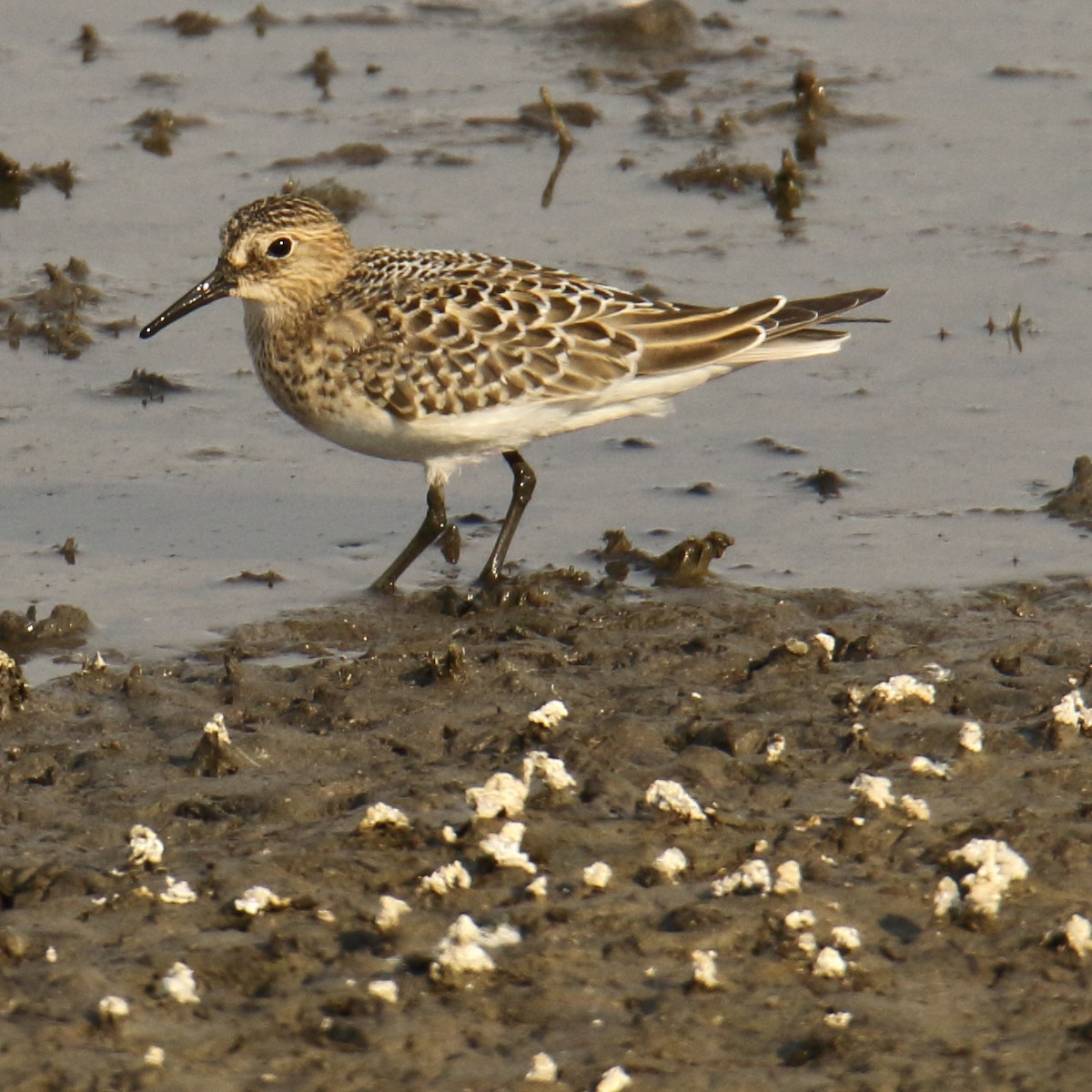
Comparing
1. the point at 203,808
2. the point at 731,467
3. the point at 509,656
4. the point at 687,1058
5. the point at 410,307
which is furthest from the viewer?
the point at 731,467

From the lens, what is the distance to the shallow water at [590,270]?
8.61 m

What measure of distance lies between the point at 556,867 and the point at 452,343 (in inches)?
120

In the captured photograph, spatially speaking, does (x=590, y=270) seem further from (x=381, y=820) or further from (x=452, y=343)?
(x=381, y=820)

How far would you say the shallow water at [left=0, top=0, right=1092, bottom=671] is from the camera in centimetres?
861

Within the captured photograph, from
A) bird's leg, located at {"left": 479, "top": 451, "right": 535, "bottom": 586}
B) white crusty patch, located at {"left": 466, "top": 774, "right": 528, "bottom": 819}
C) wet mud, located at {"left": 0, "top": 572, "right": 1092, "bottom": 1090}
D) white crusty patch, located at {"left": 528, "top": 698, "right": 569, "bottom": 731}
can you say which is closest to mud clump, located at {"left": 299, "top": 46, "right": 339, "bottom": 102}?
bird's leg, located at {"left": 479, "top": 451, "right": 535, "bottom": 586}

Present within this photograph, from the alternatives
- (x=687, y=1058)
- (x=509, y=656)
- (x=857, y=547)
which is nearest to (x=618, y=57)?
(x=857, y=547)

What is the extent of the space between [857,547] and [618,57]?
6.28 m

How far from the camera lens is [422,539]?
8305 millimetres

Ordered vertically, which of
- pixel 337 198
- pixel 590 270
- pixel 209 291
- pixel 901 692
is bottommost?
pixel 901 692

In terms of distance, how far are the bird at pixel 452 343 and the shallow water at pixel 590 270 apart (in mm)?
616

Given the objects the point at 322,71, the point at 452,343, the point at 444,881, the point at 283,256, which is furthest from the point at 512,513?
the point at 322,71

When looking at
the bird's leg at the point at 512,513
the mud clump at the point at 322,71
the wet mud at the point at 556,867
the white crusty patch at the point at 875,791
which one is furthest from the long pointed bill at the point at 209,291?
the mud clump at the point at 322,71

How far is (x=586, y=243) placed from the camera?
11250 millimetres

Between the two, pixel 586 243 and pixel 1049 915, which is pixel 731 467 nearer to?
pixel 586 243
